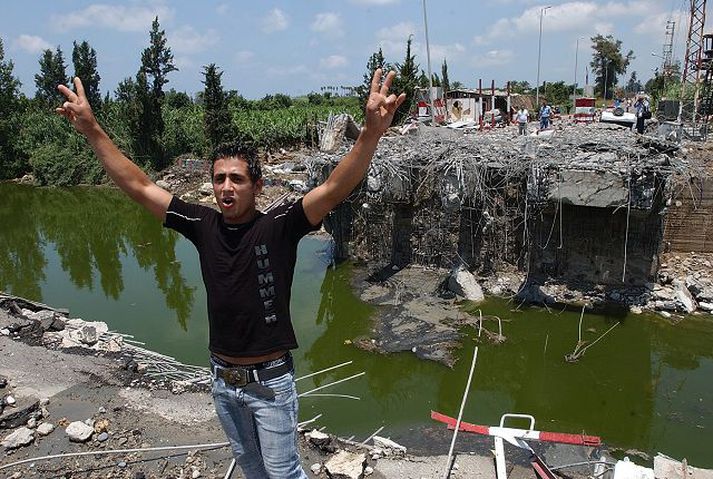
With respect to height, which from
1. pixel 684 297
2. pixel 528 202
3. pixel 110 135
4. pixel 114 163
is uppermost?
pixel 114 163

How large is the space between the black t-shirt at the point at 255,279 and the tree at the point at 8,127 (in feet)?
102

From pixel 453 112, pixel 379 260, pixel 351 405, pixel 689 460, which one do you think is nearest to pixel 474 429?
pixel 351 405

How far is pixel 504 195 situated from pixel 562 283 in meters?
1.88

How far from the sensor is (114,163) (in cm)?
233

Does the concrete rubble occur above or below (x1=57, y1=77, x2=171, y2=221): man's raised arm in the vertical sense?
below

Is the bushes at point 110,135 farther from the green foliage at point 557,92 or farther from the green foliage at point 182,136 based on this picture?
the green foliage at point 557,92

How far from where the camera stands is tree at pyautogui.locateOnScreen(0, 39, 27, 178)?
27.5m

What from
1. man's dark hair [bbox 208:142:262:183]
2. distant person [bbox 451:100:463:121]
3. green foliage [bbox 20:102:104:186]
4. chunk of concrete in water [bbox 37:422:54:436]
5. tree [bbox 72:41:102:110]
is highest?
tree [bbox 72:41:102:110]

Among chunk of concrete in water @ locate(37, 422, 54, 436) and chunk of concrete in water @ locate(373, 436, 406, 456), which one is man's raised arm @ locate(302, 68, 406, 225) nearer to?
chunk of concrete in water @ locate(373, 436, 406, 456)

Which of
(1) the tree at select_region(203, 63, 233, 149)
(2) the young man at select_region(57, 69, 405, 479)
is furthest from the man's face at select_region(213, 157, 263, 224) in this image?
(1) the tree at select_region(203, 63, 233, 149)

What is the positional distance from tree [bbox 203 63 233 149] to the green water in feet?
38.1

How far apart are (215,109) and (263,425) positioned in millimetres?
22356

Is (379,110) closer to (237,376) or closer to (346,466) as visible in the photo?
(237,376)

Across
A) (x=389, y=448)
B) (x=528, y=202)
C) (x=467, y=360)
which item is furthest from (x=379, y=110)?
(x=528, y=202)
